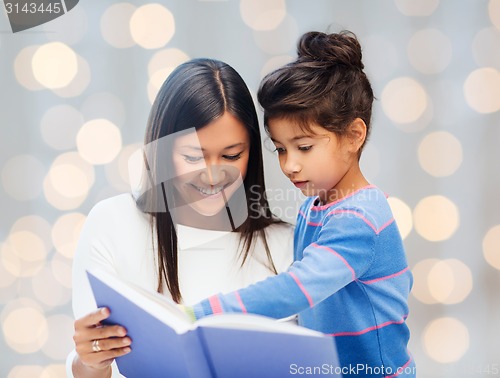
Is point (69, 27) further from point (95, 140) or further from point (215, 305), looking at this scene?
point (215, 305)

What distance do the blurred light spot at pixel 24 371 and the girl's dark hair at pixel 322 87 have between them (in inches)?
34.3

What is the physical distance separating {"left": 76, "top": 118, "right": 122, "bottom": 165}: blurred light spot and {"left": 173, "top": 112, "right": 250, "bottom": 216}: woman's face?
0.37 m

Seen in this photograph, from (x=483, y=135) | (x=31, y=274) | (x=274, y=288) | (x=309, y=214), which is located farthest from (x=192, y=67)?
(x=483, y=135)

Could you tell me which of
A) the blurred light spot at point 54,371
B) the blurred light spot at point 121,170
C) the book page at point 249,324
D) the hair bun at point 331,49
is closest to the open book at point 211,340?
the book page at point 249,324

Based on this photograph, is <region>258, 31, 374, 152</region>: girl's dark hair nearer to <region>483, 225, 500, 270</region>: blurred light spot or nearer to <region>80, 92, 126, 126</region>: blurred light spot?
<region>80, 92, 126, 126</region>: blurred light spot

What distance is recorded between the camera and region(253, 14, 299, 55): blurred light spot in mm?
1449

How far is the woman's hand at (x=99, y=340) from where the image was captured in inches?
31.4

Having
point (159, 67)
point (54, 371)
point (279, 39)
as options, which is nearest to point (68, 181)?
point (159, 67)

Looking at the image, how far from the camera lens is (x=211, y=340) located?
71 centimetres

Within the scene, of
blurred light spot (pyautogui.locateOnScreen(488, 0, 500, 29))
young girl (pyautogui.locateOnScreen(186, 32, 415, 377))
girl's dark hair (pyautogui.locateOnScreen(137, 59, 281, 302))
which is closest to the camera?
young girl (pyautogui.locateOnScreen(186, 32, 415, 377))

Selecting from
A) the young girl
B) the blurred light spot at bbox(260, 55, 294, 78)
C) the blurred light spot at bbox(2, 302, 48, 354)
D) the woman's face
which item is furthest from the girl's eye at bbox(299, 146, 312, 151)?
the blurred light spot at bbox(2, 302, 48, 354)

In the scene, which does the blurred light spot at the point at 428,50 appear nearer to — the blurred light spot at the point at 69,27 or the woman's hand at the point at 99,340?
the blurred light spot at the point at 69,27

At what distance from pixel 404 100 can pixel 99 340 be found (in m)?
0.99

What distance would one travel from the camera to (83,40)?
1.42 meters
